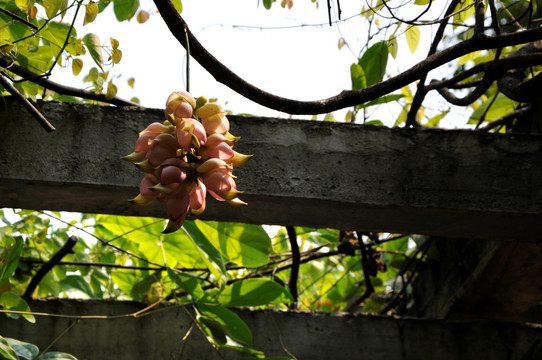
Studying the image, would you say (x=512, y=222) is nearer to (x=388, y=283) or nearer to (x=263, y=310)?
(x=263, y=310)

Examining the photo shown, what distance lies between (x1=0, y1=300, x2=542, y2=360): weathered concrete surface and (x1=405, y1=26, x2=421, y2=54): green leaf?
743 mm

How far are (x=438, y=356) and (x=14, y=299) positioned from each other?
1.04m

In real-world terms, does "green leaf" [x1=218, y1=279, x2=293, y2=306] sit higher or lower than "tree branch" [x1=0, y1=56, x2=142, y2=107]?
lower

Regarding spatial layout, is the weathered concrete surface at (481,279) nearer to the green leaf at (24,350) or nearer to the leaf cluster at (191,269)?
the leaf cluster at (191,269)

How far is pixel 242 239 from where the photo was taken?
143 cm

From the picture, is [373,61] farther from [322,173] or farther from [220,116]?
[220,116]

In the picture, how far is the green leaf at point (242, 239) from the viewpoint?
4.67ft

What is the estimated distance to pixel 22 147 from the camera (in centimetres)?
106

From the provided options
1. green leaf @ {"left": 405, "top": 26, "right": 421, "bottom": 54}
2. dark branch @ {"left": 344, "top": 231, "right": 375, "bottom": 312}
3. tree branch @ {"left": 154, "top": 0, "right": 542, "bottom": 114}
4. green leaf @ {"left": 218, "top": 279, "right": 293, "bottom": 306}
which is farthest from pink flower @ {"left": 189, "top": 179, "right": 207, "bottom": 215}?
green leaf @ {"left": 405, "top": 26, "right": 421, "bottom": 54}

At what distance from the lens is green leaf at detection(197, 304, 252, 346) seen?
129 centimetres

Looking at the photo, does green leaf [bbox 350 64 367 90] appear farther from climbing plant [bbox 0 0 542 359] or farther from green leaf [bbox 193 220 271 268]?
green leaf [bbox 193 220 271 268]

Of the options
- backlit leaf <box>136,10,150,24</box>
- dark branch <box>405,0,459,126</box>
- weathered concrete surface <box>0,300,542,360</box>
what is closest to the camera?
dark branch <box>405,0,459,126</box>

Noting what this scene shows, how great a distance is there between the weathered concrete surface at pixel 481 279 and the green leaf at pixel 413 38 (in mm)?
556

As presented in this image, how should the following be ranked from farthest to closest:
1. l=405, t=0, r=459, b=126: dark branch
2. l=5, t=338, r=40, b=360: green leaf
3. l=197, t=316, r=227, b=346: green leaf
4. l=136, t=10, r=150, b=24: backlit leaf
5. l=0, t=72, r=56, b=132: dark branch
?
1. l=136, t=10, r=150, b=24: backlit leaf
2. l=405, t=0, r=459, b=126: dark branch
3. l=197, t=316, r=227, b=346: green leaf
4. l=5, t=338, r=40, b=360: green leaf
5. l=0, t=72, r=56, b=132: dark branch
